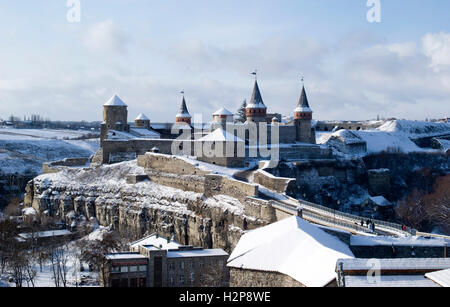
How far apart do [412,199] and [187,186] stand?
21118 millimetres

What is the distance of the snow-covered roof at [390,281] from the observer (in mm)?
12219

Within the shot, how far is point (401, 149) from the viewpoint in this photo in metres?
60.0

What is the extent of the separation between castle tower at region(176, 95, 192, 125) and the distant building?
3522 cm

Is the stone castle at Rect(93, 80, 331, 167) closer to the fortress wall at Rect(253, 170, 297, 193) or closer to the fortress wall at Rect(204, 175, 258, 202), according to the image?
the fortress wall at Rect(253, 170, 297, 193)

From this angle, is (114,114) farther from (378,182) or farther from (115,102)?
(378,182)

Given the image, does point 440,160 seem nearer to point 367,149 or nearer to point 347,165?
point 367,149

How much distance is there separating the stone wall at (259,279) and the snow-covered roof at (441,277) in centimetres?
340

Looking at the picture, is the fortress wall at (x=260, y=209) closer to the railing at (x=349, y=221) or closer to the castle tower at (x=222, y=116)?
the railing at (x=349, y=221)

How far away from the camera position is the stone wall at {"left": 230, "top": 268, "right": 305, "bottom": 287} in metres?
14.5

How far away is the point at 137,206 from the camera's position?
122 ft

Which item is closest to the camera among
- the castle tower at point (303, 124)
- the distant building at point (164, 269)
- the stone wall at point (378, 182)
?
the distant building at point (164, 269)

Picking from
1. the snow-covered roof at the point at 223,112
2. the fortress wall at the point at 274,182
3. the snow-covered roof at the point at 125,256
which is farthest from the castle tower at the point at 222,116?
the snow-covered roof at the point at 125,256

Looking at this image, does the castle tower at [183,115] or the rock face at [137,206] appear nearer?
the rock face at [137,206]
